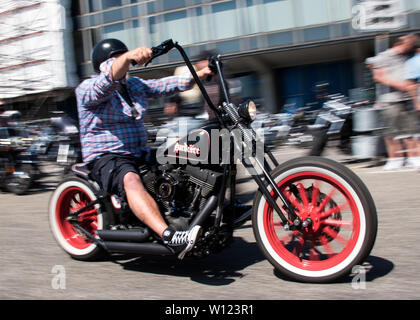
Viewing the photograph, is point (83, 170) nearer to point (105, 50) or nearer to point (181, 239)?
point (105, 50)

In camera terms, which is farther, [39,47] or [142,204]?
[39,47]

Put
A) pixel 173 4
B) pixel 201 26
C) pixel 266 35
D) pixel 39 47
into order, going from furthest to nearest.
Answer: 1. pixel 39 47
2. pixel 173 4
3. pixel 201 26
4. pixel 266 35

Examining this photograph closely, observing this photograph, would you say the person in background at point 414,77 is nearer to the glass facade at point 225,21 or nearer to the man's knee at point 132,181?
the man's knee at point 132,181

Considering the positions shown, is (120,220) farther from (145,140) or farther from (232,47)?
(232,47)

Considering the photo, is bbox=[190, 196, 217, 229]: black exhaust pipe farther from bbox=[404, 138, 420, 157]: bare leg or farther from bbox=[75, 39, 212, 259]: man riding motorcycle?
bbox=[404, 138, 420, 157]: bare leg

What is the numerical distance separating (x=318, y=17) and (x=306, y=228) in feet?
65.2

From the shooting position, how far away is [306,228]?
3240 millimetres

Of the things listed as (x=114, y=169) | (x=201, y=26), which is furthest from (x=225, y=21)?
(x=114, y=169)

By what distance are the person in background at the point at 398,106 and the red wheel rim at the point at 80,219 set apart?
17.2 ft

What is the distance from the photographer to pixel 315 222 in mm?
3248

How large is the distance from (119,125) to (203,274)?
4.33ft

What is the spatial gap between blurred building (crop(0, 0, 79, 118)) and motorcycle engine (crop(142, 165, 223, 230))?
81.8 feet

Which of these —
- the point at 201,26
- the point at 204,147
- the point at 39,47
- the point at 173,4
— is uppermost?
the point at 173,4

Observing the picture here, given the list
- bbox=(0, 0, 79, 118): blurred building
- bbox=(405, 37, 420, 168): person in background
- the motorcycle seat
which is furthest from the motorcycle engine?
bbox=(0, 0, 79, 118): blurred building
